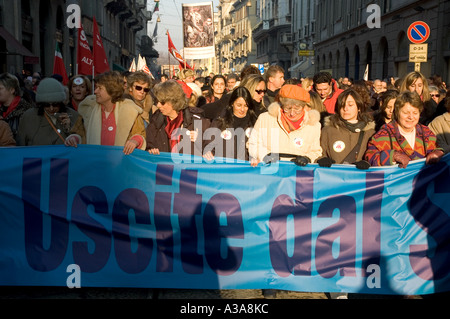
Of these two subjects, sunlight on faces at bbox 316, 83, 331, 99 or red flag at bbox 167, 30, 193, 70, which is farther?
red flag at bbox 167, 30, 193, 70

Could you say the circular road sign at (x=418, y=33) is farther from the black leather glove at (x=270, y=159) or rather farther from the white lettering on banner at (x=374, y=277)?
the white lettering on banner at (x=374, y=277)

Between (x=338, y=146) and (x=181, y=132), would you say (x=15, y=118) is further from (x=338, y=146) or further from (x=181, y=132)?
(x=338, y=146)

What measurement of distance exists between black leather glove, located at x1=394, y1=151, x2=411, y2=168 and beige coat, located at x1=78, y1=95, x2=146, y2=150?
2.29 m

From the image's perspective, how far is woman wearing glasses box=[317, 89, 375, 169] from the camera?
5.36 meters

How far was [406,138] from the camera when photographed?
16.8 ft

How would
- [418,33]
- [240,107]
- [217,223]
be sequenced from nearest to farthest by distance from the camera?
[217,223] < [240,107] < [418,33]

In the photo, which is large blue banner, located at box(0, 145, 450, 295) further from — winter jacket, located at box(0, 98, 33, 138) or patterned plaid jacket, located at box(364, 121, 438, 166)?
winter jacket, located at box(0, 98, 33, 138)

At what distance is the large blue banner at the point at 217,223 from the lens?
4.86 metres

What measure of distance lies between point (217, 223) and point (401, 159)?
1.61 meters

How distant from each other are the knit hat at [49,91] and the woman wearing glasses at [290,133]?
1861 millimetres

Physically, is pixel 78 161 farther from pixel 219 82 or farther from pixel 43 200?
pixel 219 82

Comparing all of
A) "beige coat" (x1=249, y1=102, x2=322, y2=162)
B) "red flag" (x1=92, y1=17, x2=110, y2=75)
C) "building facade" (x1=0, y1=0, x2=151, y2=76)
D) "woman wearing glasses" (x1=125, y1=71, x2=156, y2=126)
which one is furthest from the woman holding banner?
"building facade" (x1=0, y1=0, x2=151, y2=76)

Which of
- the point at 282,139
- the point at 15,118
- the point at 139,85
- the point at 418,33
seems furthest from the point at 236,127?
the point at 418,33

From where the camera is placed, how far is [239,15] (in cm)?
10494
